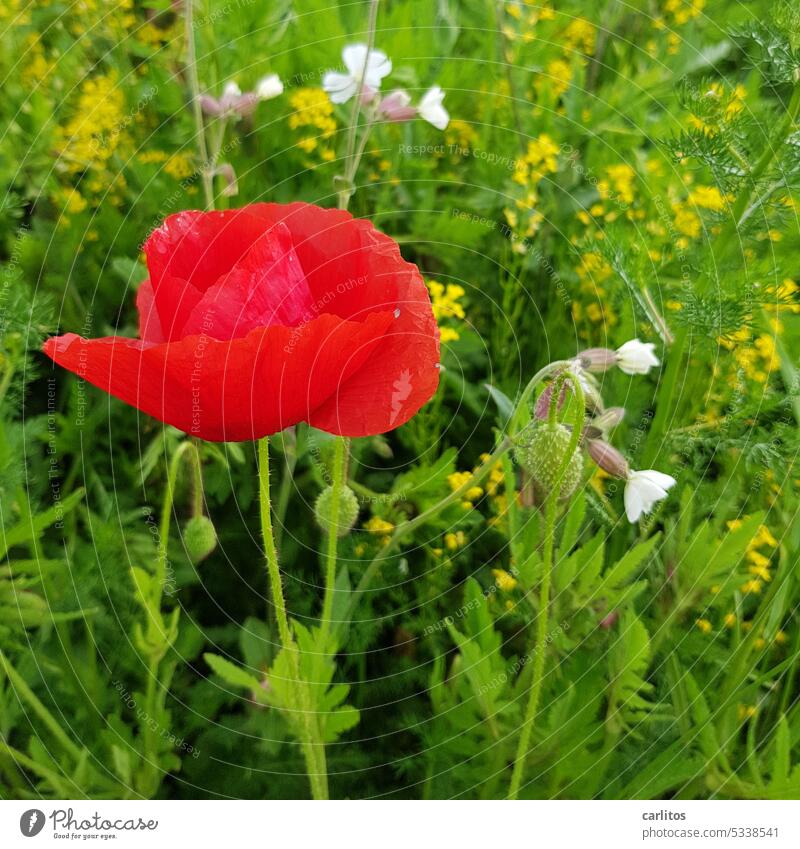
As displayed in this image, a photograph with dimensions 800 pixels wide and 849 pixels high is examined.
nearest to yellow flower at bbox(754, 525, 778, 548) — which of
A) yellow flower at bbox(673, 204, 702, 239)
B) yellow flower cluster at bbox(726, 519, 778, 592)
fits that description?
yellow flower cluster at bbox(726, 519, 778, 592)

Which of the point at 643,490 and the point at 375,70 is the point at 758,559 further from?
the point at 375,70

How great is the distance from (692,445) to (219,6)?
44 cm

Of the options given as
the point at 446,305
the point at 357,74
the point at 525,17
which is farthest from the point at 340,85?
the point at 525,17

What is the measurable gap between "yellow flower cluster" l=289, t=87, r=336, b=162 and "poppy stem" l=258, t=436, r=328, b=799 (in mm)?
264

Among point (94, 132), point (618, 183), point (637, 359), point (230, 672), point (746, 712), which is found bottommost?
point (746, 712)

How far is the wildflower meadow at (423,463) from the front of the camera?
504mm

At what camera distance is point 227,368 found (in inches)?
13.1

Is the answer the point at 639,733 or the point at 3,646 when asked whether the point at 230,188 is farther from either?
the point at 639,733

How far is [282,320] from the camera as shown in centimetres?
38

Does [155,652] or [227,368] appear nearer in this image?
[227,368]

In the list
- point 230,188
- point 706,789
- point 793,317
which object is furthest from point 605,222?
point 706,789

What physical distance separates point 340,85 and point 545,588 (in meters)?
0.32

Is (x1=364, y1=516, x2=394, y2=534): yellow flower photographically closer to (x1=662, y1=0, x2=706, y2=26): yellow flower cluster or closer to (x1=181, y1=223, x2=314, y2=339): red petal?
(x1=181, y1=223, x2=314, y2=339): red petal

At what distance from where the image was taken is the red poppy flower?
0.33 metres
